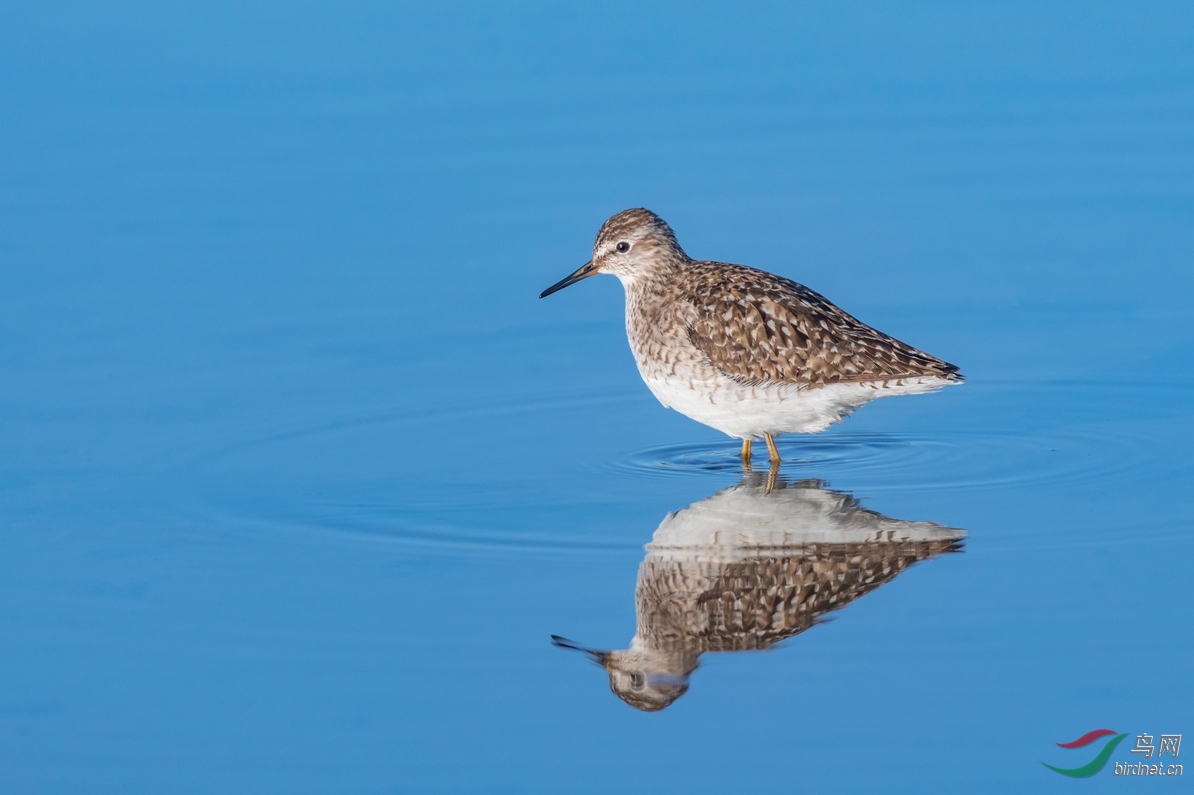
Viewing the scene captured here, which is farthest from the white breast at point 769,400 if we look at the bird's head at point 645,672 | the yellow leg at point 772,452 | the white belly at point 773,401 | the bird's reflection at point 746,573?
the bird's head at point 645,672

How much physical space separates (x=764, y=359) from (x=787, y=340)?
0.68ft

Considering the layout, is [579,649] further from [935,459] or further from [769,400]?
[935,459]

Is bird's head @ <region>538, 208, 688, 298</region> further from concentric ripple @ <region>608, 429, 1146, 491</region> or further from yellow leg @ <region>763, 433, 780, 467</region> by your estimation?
yellow leg @ <region>763, 433, 780, 467</region>

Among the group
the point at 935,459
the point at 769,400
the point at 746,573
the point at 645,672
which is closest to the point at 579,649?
the point at 645,672

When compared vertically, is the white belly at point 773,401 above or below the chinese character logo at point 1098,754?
above

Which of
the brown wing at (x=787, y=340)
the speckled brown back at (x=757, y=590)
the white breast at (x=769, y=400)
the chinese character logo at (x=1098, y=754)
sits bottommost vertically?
the chinese character logo at (x=1098, y=754)

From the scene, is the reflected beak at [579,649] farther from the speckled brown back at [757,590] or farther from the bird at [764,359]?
the bird at [764,359]

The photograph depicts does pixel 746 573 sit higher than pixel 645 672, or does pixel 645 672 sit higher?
pixel 746 573

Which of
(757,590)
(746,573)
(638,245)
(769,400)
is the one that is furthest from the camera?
(638,245)

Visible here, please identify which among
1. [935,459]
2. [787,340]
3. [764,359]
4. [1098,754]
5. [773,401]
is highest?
[787,340]

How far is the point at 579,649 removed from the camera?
8.09 m

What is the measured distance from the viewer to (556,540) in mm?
9523

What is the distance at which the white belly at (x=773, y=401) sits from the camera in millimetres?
10828

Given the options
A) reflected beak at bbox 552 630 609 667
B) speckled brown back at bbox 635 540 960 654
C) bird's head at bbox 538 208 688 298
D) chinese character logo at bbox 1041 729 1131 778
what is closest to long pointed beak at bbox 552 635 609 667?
reflected beak at bbox 552 630 609 667
